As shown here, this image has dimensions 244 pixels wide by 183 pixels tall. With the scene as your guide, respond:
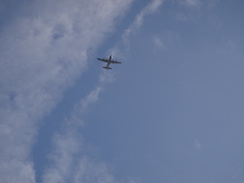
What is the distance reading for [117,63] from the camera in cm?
12025

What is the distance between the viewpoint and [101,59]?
11875 centimetres

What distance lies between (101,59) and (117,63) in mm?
5357
